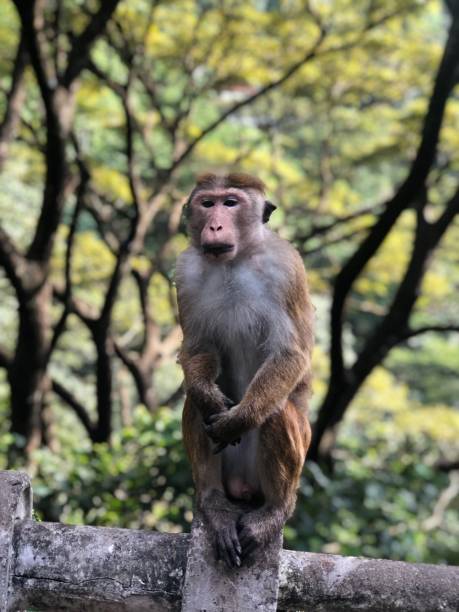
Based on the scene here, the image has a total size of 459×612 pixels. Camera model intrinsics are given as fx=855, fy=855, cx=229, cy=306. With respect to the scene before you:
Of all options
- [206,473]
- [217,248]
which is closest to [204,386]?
[206,473]

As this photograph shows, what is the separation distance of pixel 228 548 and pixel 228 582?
0.10m

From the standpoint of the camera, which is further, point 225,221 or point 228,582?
point 225,221

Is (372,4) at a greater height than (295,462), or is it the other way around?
(372,4)

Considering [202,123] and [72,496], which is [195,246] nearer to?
[72,496]

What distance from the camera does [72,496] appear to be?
595cm

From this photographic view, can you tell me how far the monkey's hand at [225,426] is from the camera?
9.11 ft

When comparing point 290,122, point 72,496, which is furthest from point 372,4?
point 72,496

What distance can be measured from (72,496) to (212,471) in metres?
3.29

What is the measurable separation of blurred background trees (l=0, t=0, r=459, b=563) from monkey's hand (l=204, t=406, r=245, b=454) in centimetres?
208

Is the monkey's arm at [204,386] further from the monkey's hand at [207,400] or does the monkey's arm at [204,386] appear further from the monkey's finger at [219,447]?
the monkey's finger at [219,447]

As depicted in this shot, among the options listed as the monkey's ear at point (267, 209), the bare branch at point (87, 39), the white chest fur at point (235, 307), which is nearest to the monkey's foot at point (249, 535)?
the white chest fur at point (235, 307)

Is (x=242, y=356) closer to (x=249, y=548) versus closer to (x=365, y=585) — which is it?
(x=249, y=548)

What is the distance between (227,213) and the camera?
9.89ft

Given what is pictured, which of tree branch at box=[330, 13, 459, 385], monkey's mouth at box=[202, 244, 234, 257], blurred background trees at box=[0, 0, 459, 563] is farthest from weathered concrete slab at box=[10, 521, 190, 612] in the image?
tree branch at box=[330, 13, 459, 385]
